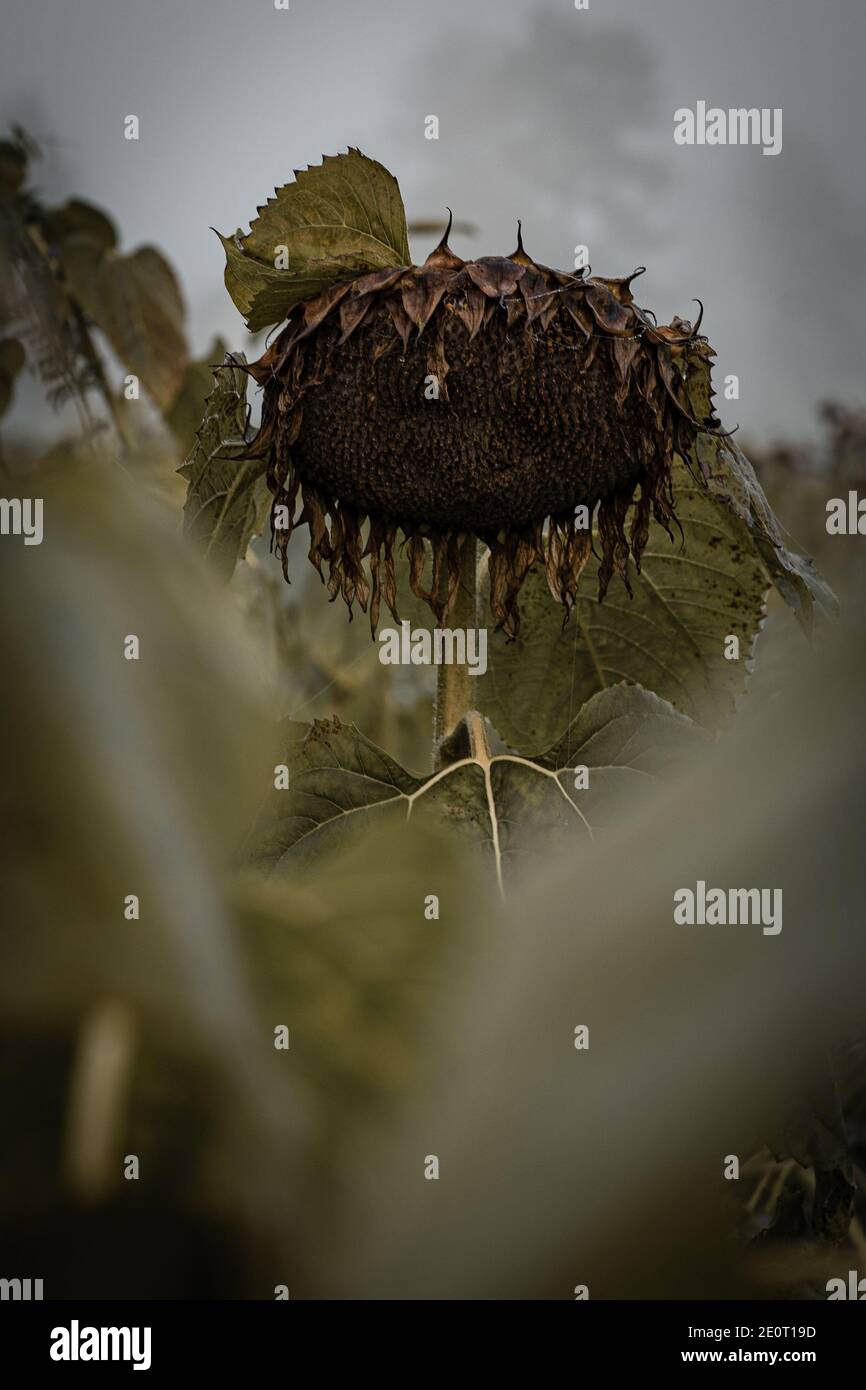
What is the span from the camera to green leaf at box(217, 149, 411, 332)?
0.55m

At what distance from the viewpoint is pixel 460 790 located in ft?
1.97

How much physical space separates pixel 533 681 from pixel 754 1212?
1.52 ft

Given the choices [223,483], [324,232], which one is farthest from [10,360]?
[324,232]

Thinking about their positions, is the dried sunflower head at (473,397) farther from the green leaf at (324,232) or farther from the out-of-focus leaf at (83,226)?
the out-of-focus leaf at (83,226)

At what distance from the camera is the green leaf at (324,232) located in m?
0.55

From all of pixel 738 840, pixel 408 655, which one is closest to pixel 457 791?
pixel 408 655

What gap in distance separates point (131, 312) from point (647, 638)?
592 millimetres

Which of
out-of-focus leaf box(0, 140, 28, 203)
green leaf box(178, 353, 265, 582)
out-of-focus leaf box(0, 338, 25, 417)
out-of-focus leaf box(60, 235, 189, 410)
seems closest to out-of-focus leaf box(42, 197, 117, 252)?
out-of-focus leaf box(60, 235, 189, 410)

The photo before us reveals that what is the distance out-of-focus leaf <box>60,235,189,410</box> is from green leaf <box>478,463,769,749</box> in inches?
18.1

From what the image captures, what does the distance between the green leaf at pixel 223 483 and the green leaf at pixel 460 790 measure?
5.1 inches

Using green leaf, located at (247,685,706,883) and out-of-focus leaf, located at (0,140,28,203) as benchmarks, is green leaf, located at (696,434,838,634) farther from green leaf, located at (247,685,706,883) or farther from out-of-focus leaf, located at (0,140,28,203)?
out-of-focus leaf, located at (0,140,28,203)

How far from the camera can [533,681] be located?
0.80 m

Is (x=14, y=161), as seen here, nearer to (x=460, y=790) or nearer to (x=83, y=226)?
(x=83, y=226)

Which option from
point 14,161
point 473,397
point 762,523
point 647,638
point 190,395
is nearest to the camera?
point 473,397
